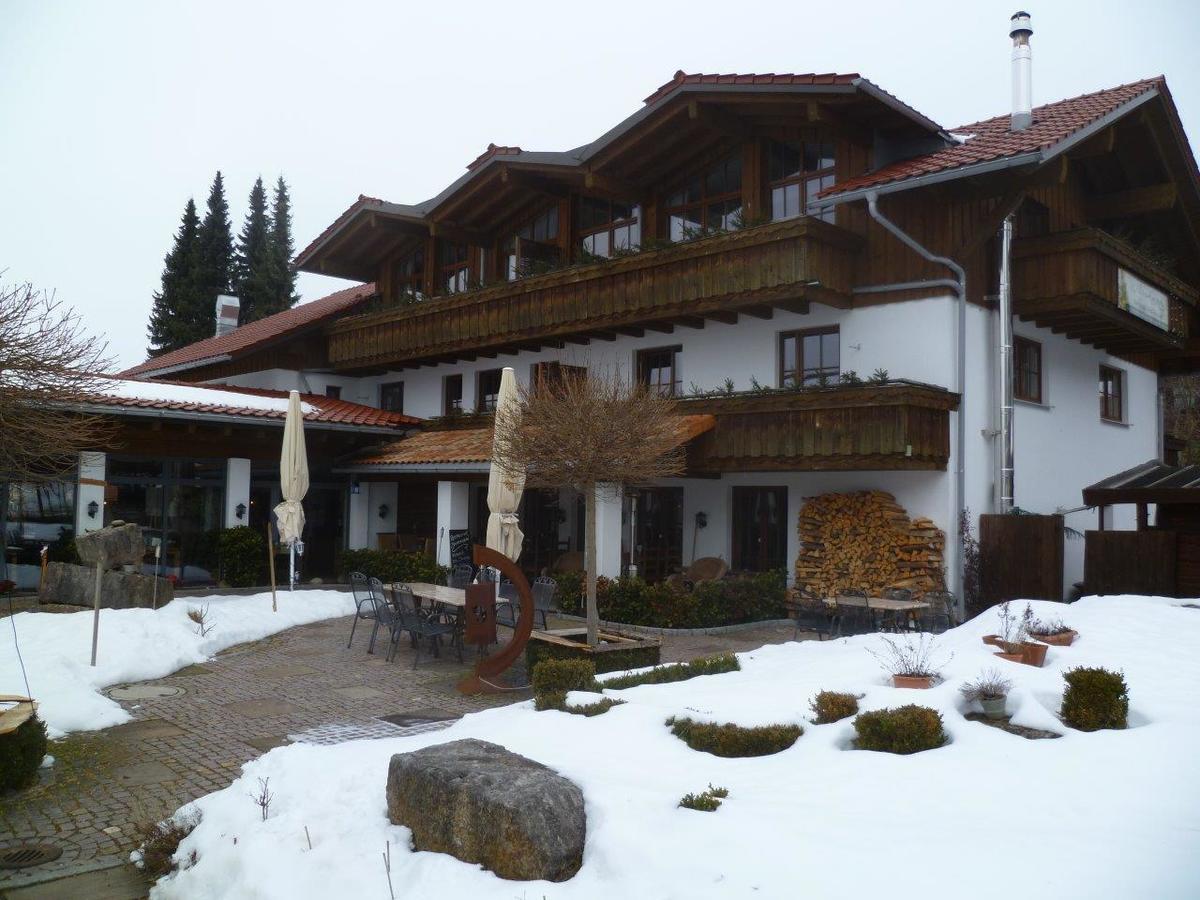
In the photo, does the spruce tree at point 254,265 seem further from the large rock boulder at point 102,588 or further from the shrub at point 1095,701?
the shrub at point 1095,701

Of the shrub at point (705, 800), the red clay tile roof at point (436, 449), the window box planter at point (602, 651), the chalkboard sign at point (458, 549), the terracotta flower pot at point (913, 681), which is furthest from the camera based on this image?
the chalkboard sign at point (458, 549)

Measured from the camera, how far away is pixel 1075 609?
1023 centimetres

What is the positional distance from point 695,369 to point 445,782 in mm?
13373

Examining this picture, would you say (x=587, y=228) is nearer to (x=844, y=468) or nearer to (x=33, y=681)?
(x=844, y=468)

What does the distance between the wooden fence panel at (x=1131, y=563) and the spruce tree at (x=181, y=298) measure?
135 feet

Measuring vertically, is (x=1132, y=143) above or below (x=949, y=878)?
above

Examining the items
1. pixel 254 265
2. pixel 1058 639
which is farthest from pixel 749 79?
pixel 254 265

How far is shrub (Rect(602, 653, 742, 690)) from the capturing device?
884cm

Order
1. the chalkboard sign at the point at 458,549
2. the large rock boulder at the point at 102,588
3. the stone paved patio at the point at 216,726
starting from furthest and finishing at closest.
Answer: the chalkboard sign at the point at 458,549
the large rock boulder at the point at 102,588
the stone paved patio at the point at 216,726

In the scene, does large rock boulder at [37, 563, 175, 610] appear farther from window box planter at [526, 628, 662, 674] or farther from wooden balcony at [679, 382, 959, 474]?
wooden balcony at [679, 382, 959, 474]

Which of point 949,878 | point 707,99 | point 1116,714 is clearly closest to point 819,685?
point 1116,714

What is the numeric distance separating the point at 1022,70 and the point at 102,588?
17.1 meters

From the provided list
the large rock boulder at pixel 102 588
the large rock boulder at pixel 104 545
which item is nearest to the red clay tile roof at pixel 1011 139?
the large rock boulder at pixel 104 545

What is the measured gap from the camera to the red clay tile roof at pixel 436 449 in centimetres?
1867
